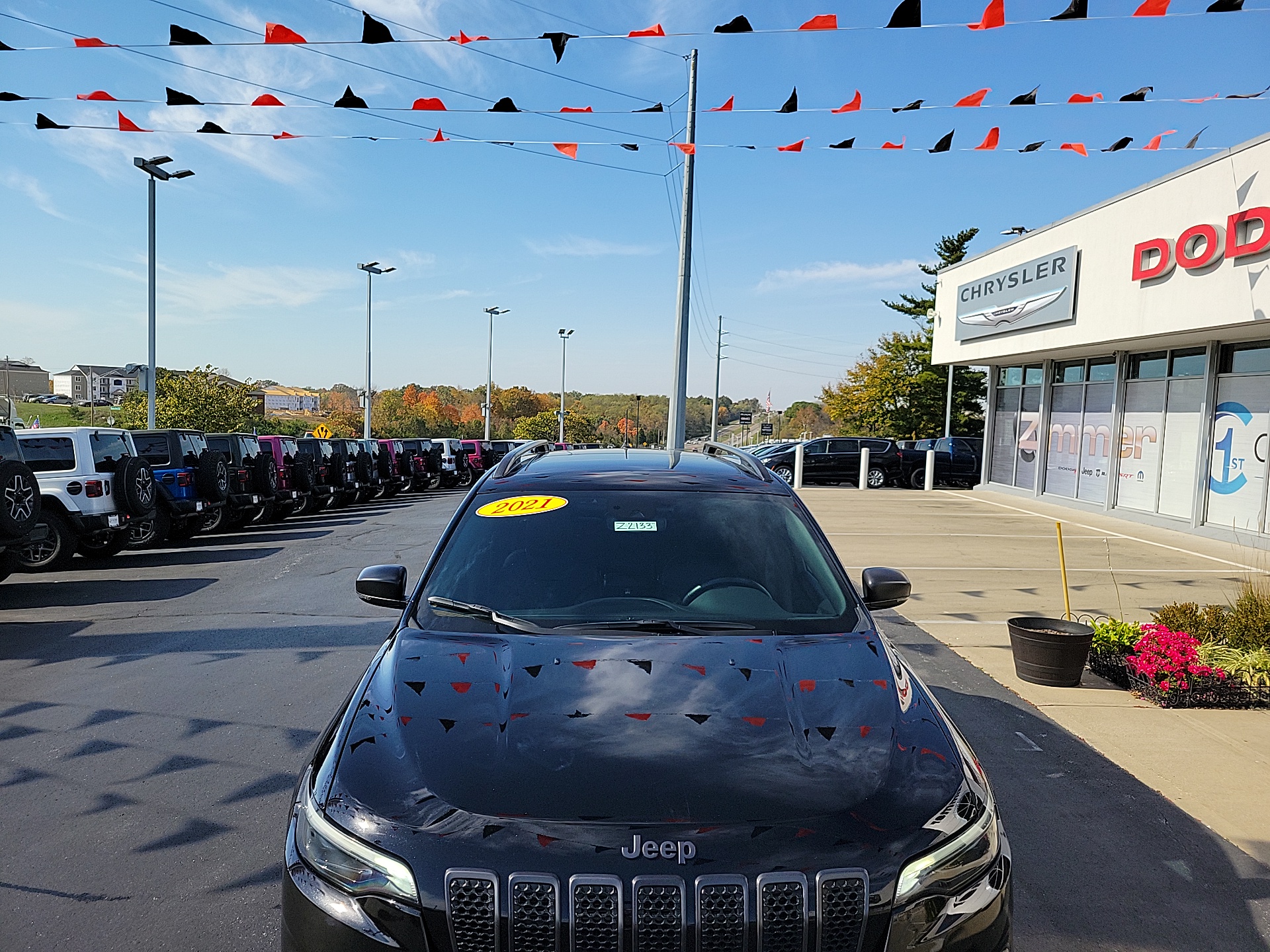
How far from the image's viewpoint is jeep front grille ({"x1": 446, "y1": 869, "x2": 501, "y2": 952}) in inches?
75.6

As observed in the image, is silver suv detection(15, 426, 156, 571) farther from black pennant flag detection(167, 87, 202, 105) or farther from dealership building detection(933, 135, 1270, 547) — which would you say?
dealership building detection(933, 135, 1270, 547)

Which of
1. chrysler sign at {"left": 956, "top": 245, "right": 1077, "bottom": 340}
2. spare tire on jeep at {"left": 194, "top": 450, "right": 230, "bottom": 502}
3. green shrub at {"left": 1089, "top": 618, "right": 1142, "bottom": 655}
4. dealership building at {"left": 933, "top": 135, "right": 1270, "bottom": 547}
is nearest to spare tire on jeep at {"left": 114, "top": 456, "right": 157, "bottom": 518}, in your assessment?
spare tire on jeep at {"left": 194, "top": 450, "right": 230, "bottom": 502}

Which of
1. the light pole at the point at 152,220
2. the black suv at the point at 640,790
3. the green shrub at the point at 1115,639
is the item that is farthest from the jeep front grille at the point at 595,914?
the light pole at the point at 152,220

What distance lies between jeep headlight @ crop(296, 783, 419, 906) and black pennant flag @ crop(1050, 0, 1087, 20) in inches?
309

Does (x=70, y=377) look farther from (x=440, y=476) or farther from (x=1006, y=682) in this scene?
(x=1006, y=682)

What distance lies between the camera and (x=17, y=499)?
9648 mm

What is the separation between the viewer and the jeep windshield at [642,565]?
3.24 metres

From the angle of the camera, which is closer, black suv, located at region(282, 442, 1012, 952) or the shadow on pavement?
black suv, located at region(282, 442, 1012, 952)

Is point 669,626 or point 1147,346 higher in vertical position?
point 1147,346

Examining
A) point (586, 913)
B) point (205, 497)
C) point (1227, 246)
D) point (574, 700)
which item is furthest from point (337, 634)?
point (1227, 246)

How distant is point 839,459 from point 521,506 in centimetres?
2722

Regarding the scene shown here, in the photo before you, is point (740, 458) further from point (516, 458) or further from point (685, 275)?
point (685, 275)

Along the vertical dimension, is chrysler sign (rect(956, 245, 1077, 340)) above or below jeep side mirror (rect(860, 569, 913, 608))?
above

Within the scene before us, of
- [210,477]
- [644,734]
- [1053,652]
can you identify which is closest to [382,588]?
[644,734]
